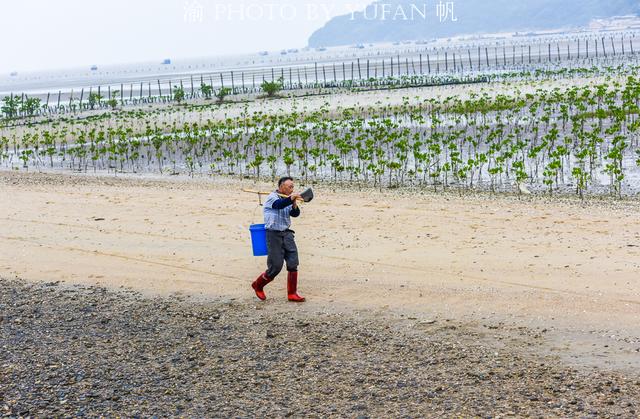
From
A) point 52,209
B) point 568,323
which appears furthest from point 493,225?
point 52,209

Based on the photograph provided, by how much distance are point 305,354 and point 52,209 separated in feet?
32.2

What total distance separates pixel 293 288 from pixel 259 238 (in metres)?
0.65

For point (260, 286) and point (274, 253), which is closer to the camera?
point (274, 253)

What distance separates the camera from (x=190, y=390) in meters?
6.88

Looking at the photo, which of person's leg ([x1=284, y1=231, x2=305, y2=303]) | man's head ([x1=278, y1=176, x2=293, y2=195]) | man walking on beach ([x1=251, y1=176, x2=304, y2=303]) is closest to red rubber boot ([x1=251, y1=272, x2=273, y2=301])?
man walking on beach ([x1=251, y1=176, x2=304, y2=303])

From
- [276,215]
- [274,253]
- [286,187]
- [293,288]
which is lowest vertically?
[293,288]

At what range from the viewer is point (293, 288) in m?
9.26

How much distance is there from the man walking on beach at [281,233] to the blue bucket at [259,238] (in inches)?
5.1

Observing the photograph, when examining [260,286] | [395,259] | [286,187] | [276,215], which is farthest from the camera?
[395,259]

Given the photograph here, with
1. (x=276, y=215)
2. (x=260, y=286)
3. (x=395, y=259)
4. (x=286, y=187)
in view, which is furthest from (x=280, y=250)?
(x=395, y=259)

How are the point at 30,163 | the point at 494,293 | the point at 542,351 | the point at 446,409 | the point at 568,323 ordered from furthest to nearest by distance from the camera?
1. the point at 30,163
2. the point at 494,293
3. the point at 568,323
4. the point at 542,351
5. the point at 446,409

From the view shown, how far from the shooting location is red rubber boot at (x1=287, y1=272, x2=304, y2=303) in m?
9.20

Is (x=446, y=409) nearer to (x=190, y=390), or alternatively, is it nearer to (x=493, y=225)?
(x=190, y=390)

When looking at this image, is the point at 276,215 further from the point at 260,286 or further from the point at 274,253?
the point at 260,286
